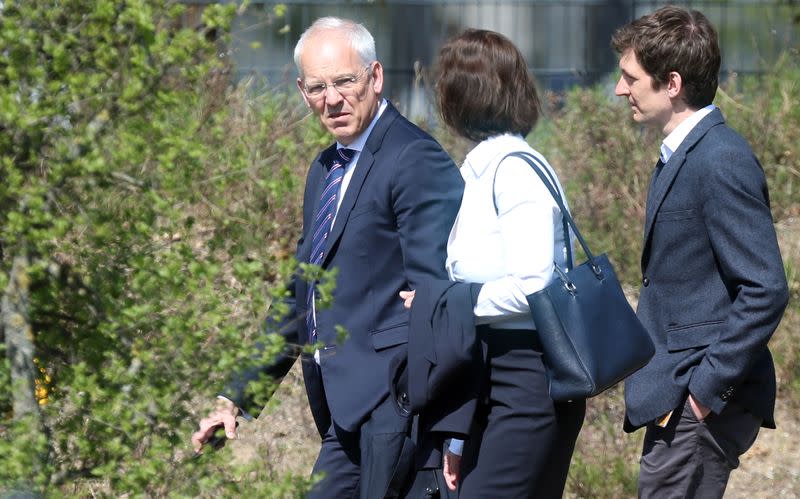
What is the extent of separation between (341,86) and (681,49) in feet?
3.02

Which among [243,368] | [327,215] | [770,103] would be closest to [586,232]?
[770,103]

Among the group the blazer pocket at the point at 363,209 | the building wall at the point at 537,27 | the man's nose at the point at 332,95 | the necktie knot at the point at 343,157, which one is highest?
the man's nose at the point at 332,95

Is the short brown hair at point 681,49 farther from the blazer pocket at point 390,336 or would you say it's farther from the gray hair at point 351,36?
the blazer pocket at point 390,336

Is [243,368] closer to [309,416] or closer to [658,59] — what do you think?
[658,59]

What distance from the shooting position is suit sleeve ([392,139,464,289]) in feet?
11.2

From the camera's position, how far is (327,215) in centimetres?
363

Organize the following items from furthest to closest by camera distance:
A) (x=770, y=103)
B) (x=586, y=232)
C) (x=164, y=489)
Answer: (x=770, y=103), (x=586, y=232), (x=164, y=489)

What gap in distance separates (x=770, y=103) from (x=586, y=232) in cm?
176

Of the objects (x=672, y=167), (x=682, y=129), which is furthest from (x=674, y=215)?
(x=682, y=129)

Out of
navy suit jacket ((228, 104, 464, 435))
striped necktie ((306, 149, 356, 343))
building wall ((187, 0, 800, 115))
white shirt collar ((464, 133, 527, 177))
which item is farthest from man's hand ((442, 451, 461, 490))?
building wall ((187, 0, 800, 115))

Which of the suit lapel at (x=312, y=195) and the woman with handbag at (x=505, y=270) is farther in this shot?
the suit lapel at (x=312, y=195)

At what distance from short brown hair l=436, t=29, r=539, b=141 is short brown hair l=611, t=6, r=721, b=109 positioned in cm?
32

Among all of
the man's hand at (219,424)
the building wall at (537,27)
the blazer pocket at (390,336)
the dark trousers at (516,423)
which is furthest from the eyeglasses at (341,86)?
the building wall at (537,27)

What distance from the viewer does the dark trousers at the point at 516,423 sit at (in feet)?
10.9
